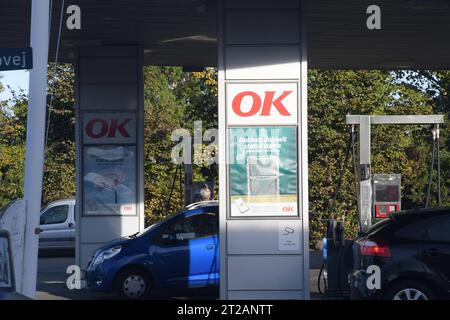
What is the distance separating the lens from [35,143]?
9.35 meters

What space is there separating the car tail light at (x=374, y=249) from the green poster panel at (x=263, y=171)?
47.9 inches

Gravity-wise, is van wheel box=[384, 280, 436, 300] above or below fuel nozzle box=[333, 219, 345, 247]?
below

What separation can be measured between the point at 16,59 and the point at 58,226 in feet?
62.3

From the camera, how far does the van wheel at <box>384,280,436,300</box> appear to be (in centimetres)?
1115

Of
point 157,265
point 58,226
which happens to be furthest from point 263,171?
point 58,226

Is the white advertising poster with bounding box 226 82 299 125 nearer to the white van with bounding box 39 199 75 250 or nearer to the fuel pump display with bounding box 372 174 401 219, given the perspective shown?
the fuel pump display with bounding box 372 174 401 219

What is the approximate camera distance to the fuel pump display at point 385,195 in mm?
17375

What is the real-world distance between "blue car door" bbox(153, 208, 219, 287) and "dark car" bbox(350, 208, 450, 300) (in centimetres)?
406

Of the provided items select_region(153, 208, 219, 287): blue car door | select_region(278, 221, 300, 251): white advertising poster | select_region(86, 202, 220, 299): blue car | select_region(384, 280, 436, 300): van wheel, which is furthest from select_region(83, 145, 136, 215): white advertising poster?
select_region(384, 280, 436, 300): van wheel

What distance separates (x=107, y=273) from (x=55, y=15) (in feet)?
14.9

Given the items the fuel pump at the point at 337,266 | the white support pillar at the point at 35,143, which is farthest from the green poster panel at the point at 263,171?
the white support pillar at the point at 35,143

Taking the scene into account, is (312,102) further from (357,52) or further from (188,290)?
(188,290)

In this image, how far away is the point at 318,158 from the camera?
1242 inches

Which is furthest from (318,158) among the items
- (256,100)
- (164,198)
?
(256,100)
